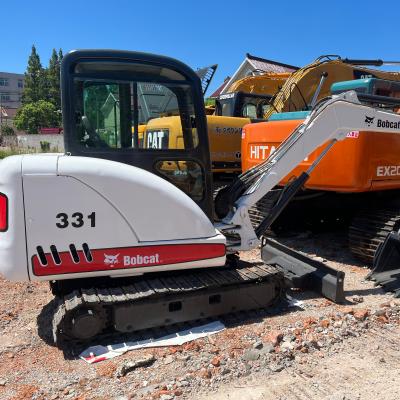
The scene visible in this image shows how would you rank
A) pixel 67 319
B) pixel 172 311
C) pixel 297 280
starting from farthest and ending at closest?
pixel 297 280 → pixel 172 311 → pixel 67 319

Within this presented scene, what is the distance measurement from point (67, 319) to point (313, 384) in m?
1.78

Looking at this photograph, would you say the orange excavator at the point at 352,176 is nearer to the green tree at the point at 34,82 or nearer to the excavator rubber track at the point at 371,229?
the excavator rubber track at the point at 371,229

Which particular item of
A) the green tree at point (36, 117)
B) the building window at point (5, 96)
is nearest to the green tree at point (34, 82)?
the green tree at point (36, 117)

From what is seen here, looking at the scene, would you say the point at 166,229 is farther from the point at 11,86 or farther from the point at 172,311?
the point at 11,86

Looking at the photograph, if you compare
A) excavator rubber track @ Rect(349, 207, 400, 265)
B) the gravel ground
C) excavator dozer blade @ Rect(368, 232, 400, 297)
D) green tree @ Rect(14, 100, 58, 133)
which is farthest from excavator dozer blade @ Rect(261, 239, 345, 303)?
green tree @ Rect(14, 100, 58, 133)

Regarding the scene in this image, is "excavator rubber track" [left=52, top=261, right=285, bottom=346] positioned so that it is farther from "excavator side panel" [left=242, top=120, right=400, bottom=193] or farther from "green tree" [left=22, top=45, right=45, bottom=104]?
"green tree" [left=22, top=45, right=45, bottom=104]

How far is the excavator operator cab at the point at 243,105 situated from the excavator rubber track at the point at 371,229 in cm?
433

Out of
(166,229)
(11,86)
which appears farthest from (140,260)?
(11,86)

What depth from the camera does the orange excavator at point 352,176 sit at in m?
4.71

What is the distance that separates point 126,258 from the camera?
10.9 feet

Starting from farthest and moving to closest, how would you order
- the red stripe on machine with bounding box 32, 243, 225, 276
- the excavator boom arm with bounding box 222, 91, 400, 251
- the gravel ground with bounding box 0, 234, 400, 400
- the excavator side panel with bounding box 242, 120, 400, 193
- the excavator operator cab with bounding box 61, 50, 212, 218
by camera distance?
the excavator side panel with bounding box 242, 120, 400, 193
the excavator boom arm with bounding box 222, 91, 400, 251
the excavator operator cab with bounding box 61, 50, 212, 218
the red stripe on machine with bounding box 32, 243, 225, 276
the gravel ground with bounding box 0, 234, 400, 400

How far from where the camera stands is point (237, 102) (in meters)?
8.99

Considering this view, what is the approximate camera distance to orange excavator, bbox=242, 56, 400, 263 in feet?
15.5

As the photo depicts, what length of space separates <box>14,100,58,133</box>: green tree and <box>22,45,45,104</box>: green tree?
6.52m
